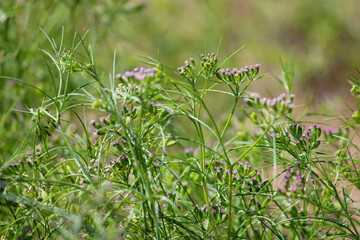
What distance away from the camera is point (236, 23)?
3391 mm

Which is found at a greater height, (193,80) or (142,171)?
(193,80)

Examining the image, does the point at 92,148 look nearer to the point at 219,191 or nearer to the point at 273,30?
the point at 219,191

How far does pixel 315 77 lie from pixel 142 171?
2.43 meters

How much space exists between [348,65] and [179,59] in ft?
3.72

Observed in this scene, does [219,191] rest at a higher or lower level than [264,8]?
lower

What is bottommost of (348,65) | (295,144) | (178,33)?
(295,144)

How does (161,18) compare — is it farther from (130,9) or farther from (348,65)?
(130,9)

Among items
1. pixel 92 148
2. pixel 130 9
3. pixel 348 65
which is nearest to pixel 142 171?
pixel 92 148

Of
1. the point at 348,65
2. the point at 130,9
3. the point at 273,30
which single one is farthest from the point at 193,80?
the point at 273,30

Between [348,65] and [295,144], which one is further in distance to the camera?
[348,65]

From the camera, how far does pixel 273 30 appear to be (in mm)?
3242

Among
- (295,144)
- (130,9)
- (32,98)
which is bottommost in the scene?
(32,98)

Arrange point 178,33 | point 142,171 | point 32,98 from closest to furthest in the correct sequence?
→ point 142,171
point 32,98
point 178,33

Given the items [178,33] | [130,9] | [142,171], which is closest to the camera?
[142,171]
